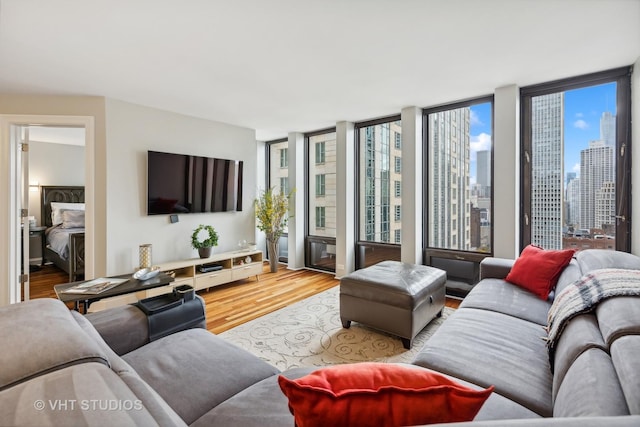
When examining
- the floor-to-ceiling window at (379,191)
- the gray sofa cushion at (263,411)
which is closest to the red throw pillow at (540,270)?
the gray sofa cushion at (263,411)

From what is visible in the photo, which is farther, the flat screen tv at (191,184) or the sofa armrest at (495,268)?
the flat screen tv at (191,184)

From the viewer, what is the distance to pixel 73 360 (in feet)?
2.60

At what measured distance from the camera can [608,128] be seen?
9.07 ft

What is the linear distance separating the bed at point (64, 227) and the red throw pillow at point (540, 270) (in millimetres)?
5568

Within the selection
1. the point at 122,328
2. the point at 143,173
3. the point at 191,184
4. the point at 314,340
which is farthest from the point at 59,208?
the point at 314,340

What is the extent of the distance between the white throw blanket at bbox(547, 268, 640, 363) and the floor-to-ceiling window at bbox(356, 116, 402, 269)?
2.53 meters

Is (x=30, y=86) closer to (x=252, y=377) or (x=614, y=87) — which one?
(x=252, y=377)

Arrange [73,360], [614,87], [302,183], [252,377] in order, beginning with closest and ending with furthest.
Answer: [73,360] → [252,377] → [614,87] → [302,183]

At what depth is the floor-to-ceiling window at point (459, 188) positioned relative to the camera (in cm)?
347

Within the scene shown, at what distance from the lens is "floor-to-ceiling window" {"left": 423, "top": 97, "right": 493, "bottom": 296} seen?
347 centimetres

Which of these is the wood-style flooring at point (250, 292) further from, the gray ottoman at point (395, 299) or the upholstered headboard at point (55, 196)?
the upholstered headboard at point (55, 196)

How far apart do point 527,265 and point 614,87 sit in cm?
200

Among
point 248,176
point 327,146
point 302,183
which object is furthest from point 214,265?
point 327,146

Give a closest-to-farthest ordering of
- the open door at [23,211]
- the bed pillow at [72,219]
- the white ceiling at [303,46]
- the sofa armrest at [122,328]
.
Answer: the sofa armrest at [122,328] → the white ceiling at [303,46] → the open door at [23,211] → the bed pillow at [72,219]
